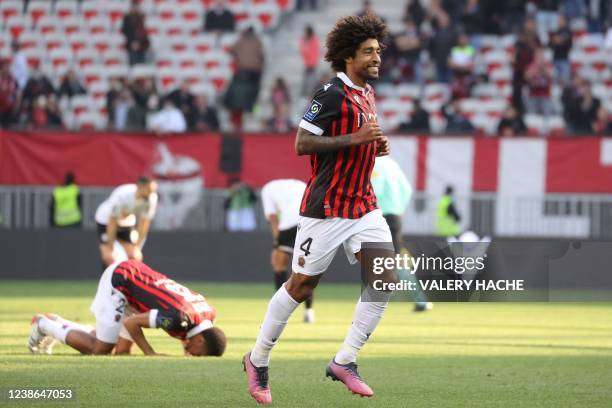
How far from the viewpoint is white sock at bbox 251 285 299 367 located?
28.9 ft

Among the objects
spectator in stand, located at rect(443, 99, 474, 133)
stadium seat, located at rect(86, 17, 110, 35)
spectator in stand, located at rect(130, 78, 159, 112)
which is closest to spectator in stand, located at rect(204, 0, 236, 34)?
stadium seat, located at rect(86, 17, 110, 35)

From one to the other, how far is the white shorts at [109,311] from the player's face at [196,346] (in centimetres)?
62

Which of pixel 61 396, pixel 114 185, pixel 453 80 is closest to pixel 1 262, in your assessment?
pixel 114 185

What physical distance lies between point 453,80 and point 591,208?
457 cm

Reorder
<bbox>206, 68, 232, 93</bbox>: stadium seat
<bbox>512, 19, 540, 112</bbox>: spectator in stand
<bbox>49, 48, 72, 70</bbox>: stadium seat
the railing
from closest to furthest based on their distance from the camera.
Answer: the railing < <bbox>512, 19, 540, 112</bbox>: spectator in stand < <bbox>206, 68, 232, 93</bbox>: stadium seat < <bbox>49, 48, 72, 70</bbox>: stadium seat

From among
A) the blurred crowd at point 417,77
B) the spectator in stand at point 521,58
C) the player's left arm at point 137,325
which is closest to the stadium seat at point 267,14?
the blurred crowd at point 417,77

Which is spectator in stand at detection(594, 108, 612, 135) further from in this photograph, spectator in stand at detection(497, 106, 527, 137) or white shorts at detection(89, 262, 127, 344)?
white shorts at detection(89, 262, 127, 344)

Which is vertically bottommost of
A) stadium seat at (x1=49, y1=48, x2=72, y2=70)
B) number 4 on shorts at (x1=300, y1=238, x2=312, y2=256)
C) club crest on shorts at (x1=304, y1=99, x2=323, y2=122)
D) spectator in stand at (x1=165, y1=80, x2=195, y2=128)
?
spectator in stand at (x1=165, y1=80, x2=195, y2=128)

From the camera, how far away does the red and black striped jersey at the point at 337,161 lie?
8.71 metres

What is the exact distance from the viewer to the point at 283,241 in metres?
15.9

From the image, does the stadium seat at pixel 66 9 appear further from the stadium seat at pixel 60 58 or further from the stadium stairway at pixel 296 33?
the stadium stairway at pixel 296 33

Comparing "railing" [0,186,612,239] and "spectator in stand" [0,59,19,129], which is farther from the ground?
"spectator in stand" [0,59,19,129]

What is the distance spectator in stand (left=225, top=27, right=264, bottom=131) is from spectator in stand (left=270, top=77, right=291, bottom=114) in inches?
18.5

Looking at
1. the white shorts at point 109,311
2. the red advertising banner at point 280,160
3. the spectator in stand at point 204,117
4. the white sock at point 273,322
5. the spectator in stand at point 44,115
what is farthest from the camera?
the spectator in stand at point 44,115
